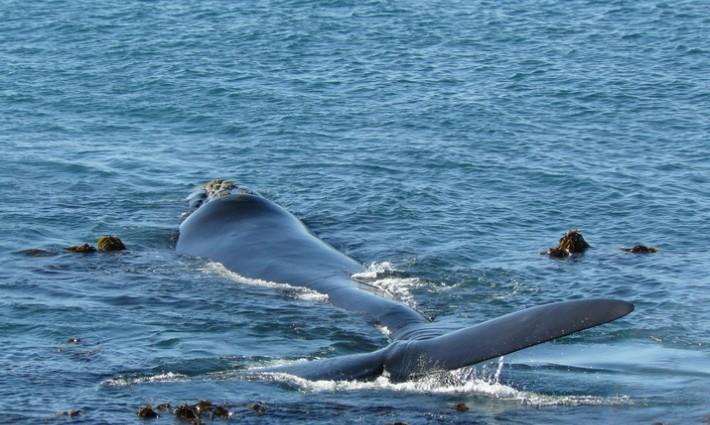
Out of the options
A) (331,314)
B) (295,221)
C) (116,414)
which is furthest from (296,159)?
(116,414)

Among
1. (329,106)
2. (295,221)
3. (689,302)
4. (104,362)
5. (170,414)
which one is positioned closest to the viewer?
(170,414)

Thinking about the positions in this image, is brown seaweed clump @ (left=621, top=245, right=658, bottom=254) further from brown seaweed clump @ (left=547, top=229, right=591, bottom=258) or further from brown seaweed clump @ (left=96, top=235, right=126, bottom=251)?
brown seaweed clump @ (left=96, top=235, right=126, bottom=251)

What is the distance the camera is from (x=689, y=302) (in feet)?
72.2

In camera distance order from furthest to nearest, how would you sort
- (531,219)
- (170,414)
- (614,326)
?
1. (531,219)
2. (614,326)
3. (170,414)

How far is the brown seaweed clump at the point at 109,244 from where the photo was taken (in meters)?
24.8

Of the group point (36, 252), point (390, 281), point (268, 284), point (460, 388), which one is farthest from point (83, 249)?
point (460, 388)

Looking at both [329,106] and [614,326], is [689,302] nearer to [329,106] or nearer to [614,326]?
[614,326]

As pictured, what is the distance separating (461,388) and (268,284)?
6.26m

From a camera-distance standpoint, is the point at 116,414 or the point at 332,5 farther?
the point at 332,5

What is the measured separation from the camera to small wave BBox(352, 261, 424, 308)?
72.1 feet

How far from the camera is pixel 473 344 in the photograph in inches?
626

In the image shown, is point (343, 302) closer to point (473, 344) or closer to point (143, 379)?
point (143, 379)

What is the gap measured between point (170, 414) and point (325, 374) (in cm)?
208

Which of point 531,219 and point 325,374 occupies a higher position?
point 531,219
